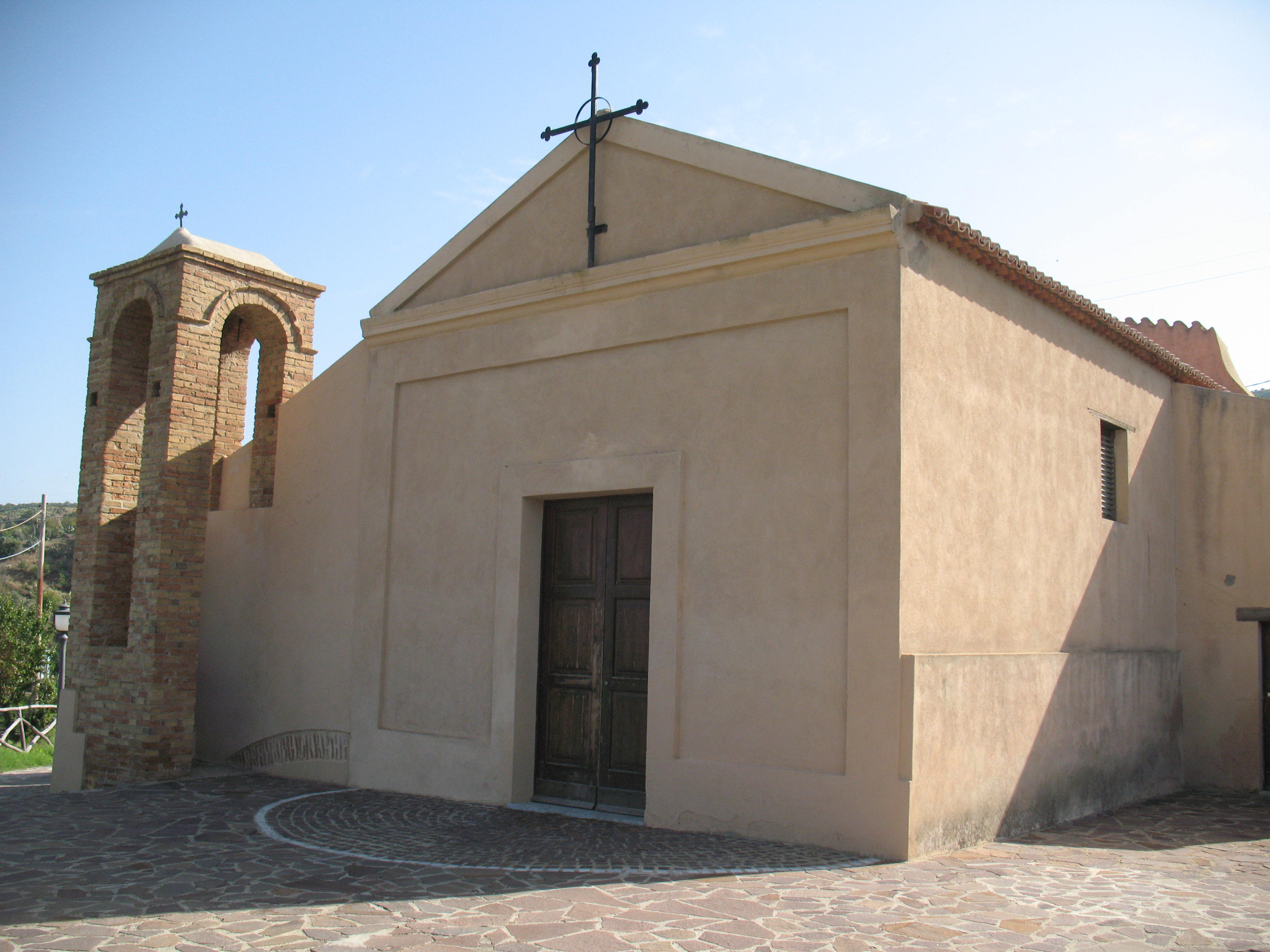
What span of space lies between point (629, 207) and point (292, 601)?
537 cm

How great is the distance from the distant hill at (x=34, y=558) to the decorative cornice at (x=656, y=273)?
1342 inches

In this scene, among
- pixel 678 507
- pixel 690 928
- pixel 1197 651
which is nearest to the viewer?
pixel 690 928

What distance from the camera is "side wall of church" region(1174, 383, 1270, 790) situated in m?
10.7

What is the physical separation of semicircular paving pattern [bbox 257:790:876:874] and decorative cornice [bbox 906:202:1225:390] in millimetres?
4267

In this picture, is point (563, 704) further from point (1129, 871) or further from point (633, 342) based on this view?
point (1129, 871)

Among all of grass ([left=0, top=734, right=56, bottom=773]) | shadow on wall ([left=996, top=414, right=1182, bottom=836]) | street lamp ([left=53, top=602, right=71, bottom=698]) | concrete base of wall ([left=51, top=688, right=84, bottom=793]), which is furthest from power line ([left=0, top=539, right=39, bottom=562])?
shadow on wall ([left=996, top=414, right=1182, bottom=836])

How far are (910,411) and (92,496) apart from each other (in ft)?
28.9

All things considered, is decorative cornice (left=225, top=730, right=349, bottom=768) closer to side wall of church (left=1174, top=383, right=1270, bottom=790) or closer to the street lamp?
the street lamp

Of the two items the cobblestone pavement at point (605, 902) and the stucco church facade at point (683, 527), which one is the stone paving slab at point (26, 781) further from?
the cobblestone pavement at point (605, 902)

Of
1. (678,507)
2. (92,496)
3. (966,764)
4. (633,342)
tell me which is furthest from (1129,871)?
(92,496)

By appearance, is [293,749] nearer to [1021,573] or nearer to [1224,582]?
[1021,573]

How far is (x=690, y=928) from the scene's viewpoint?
5.13 meters

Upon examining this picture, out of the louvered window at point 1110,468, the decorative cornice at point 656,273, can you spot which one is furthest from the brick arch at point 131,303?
the louvered window at point 1110,468

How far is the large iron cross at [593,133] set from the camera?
8.88 meters
